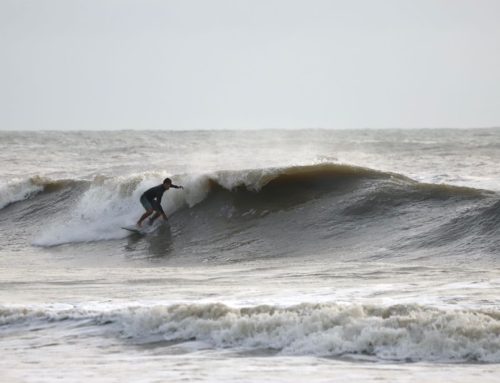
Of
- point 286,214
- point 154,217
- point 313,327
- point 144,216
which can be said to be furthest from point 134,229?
point 313,327

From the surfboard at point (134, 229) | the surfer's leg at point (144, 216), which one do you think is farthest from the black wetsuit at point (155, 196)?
the surfboard at point (134, 229)

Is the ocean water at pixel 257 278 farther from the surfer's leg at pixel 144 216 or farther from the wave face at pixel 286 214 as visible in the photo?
the surfer's leg at pixel 144 216

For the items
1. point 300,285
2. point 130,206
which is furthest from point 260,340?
point 130,206

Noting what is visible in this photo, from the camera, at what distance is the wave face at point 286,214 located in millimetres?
14844

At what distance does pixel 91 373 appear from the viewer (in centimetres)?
737

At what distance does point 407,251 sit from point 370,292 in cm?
424

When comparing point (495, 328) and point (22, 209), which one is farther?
point (22, 209)

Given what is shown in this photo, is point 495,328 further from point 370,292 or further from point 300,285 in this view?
point 300,285

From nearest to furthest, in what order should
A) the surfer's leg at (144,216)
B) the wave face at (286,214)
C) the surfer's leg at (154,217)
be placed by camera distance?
1. the wave face at (286,214)
2. the surfer's leg at (144,216)
3. the surfer's leg at (154,217)

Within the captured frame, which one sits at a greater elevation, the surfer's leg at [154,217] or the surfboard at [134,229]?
the surfer's leg at [154,217]

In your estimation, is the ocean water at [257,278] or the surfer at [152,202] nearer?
the ocean water at [257,278]

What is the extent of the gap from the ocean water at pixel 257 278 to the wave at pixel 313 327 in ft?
0.05

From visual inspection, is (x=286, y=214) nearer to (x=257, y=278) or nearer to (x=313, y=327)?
(x=257, y=278)

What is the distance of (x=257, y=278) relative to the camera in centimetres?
1176
